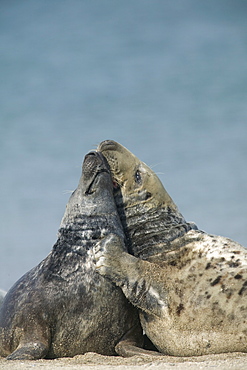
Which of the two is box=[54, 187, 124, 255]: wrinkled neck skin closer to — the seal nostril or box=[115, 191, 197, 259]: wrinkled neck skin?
box=[115, 191, 197, 259]: wrinkled neck skin

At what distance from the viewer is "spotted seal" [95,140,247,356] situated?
7.29 m

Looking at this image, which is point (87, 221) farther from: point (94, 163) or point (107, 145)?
point (107, 145)

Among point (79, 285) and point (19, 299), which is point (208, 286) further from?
point (19, 299)

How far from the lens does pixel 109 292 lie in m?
7.82

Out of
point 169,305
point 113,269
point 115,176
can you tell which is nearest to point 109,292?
point 113,269

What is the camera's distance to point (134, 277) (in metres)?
7.74

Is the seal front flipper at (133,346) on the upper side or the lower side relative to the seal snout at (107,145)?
lower

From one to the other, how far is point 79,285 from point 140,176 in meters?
1.95

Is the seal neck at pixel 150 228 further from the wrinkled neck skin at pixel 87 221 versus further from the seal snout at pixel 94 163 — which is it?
the seal snout at pixel 94 163

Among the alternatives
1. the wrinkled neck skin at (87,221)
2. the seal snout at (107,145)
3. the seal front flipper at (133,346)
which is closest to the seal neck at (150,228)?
the wrinkled neck skin at (87,221)

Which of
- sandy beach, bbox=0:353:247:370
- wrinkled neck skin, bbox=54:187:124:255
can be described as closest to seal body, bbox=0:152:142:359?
wrinkled neck skin, bbox=54:187:124:255

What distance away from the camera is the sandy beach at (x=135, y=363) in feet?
20.3

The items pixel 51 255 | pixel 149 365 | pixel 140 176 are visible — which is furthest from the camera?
pixel 140 176

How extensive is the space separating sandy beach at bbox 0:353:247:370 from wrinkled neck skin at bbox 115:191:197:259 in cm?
171
